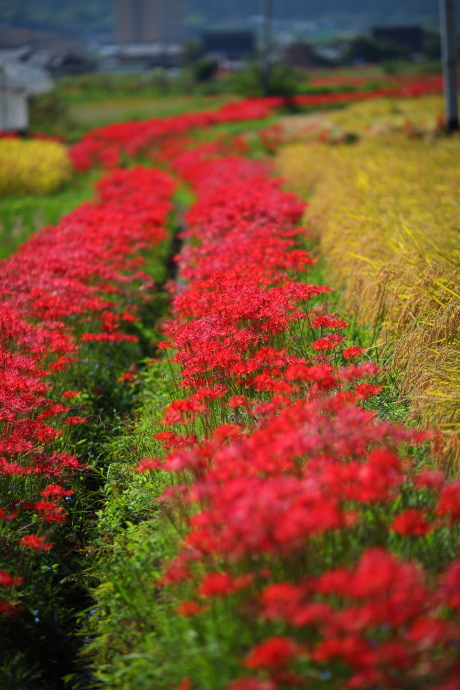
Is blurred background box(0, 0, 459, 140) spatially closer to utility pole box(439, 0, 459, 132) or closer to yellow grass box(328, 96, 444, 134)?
yellow grass box(328, 96, 444, 134)

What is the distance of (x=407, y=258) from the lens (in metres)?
5.91

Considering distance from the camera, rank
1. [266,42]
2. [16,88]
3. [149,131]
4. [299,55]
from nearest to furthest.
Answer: [149,131] → [16,88] → [266,42] → [299,55]

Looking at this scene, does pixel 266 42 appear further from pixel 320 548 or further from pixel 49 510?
pixel 320 548

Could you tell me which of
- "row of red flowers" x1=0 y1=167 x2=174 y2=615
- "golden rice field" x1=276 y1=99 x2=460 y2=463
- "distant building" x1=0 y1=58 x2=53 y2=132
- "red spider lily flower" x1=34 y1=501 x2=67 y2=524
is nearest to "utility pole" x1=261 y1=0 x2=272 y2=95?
"distant building" x1=0 y1=58 x2=53 y2=132

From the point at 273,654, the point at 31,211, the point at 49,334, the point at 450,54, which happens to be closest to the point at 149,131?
the point at 31,211

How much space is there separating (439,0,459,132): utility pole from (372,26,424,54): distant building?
79473 millimetres

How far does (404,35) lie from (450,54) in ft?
273

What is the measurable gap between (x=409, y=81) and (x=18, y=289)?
46945 mm

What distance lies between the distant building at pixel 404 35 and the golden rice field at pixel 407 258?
3347 inches

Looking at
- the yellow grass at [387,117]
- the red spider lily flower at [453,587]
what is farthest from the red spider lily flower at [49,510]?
the yellow grass at [387,117]

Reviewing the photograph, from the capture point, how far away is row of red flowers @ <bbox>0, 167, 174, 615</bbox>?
423cm

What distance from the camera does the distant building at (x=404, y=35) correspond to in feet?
294

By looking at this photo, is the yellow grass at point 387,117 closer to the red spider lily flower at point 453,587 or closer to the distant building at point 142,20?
the red spider lily flower at point 453,587

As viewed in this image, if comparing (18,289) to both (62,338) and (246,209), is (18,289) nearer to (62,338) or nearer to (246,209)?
(62,338)
